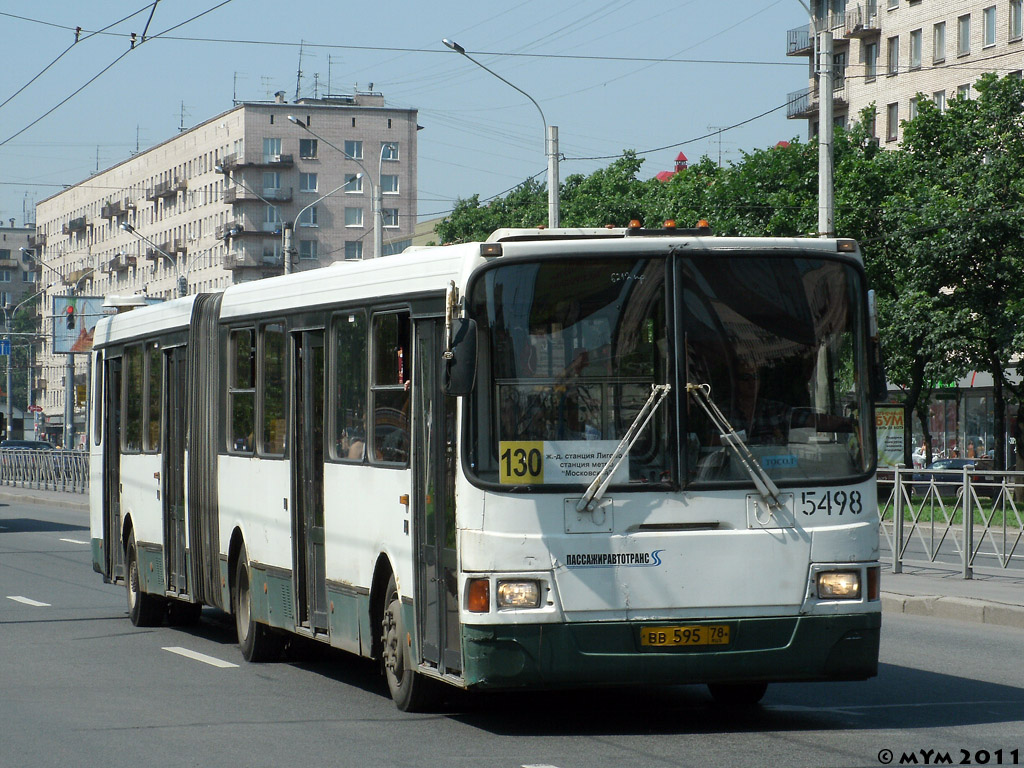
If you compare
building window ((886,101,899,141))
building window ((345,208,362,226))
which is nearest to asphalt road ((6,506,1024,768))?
building window ((886,101,899,141))

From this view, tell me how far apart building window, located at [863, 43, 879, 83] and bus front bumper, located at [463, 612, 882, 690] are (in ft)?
219

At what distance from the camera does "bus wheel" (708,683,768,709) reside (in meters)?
9.51

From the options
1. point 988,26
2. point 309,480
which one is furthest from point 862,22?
point 309,480

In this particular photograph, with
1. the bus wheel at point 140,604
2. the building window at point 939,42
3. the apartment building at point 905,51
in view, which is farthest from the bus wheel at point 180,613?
the building window at point 939,42

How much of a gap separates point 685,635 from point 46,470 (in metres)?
41.3

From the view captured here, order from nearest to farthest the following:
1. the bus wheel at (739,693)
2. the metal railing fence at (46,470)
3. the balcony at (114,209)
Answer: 1. the bus wheel at (739,693)
2. the metal railing fence at (46,470)
3. the balcony at (114,209)

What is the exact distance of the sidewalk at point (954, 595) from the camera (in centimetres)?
1448

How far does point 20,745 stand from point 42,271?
15617 centimetres

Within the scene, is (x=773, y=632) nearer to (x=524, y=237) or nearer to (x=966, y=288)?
(x=524, y=237)

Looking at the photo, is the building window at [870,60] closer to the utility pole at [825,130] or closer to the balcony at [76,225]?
the utility pole at [825,130]

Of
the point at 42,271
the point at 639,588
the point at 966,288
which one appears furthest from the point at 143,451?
the point at 42,271

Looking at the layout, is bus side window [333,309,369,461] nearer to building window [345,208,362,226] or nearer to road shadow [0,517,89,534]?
road shadow [0,517,89,534]

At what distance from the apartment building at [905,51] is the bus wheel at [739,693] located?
55.1 m

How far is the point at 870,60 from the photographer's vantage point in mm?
73000
